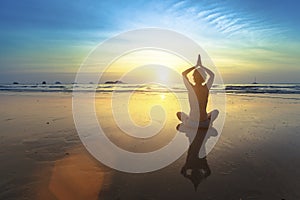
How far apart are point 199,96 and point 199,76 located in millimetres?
757

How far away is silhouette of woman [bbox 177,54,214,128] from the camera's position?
34.0 feet

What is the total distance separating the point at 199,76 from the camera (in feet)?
34.3

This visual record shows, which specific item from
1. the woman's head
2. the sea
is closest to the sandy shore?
the woman's head

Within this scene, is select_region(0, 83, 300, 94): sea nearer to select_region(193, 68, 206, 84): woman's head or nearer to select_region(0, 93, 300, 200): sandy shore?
select_region(193, 68, 206, 84): woman's head

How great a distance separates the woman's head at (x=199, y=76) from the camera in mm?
10398

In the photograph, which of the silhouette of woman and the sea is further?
the sea

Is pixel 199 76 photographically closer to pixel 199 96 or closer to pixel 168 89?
pixel 199 96

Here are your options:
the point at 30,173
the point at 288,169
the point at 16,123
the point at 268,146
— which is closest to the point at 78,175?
the point at 30,173

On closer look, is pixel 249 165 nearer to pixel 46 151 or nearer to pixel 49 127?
pixel 46 151

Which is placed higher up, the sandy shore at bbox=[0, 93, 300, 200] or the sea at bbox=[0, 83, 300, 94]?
the sea at bbox=[0, 83, 300, 94]

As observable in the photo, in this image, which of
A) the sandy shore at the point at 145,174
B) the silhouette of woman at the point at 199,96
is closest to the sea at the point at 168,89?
the silhouette of woman at the point at 199,96

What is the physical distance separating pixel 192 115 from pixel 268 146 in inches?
128

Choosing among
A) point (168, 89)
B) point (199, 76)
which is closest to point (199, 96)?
point (199, 76)

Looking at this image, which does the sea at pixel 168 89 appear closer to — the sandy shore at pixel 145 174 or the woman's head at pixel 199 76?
the woman's head at pixel 199 76
